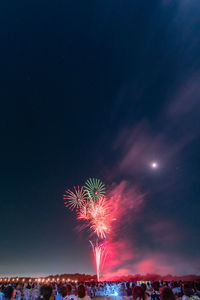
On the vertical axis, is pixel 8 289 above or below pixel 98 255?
below

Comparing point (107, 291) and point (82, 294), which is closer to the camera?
point (82, 294)

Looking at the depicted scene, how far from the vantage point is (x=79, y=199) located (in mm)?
30500

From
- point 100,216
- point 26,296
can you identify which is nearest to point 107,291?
point 100,216

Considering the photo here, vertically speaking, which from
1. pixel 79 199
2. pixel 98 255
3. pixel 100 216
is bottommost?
pixel 98 255

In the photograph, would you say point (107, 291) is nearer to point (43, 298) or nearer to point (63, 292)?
point (63, 292)

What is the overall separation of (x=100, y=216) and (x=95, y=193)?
3425 millimetres

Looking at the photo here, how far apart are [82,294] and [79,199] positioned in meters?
24.2

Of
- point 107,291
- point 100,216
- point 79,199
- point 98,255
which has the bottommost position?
point 107,291

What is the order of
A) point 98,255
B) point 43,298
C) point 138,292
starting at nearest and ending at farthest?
point 43,298, point 138,292, point 98,255

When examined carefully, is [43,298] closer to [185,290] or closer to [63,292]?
[185,290]

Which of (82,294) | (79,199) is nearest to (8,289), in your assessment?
(82,294)

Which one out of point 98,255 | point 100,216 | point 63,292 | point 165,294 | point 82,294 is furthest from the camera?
point 98,255

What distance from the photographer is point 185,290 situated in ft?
19.0

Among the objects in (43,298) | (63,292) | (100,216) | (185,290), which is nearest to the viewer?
(43,298)
